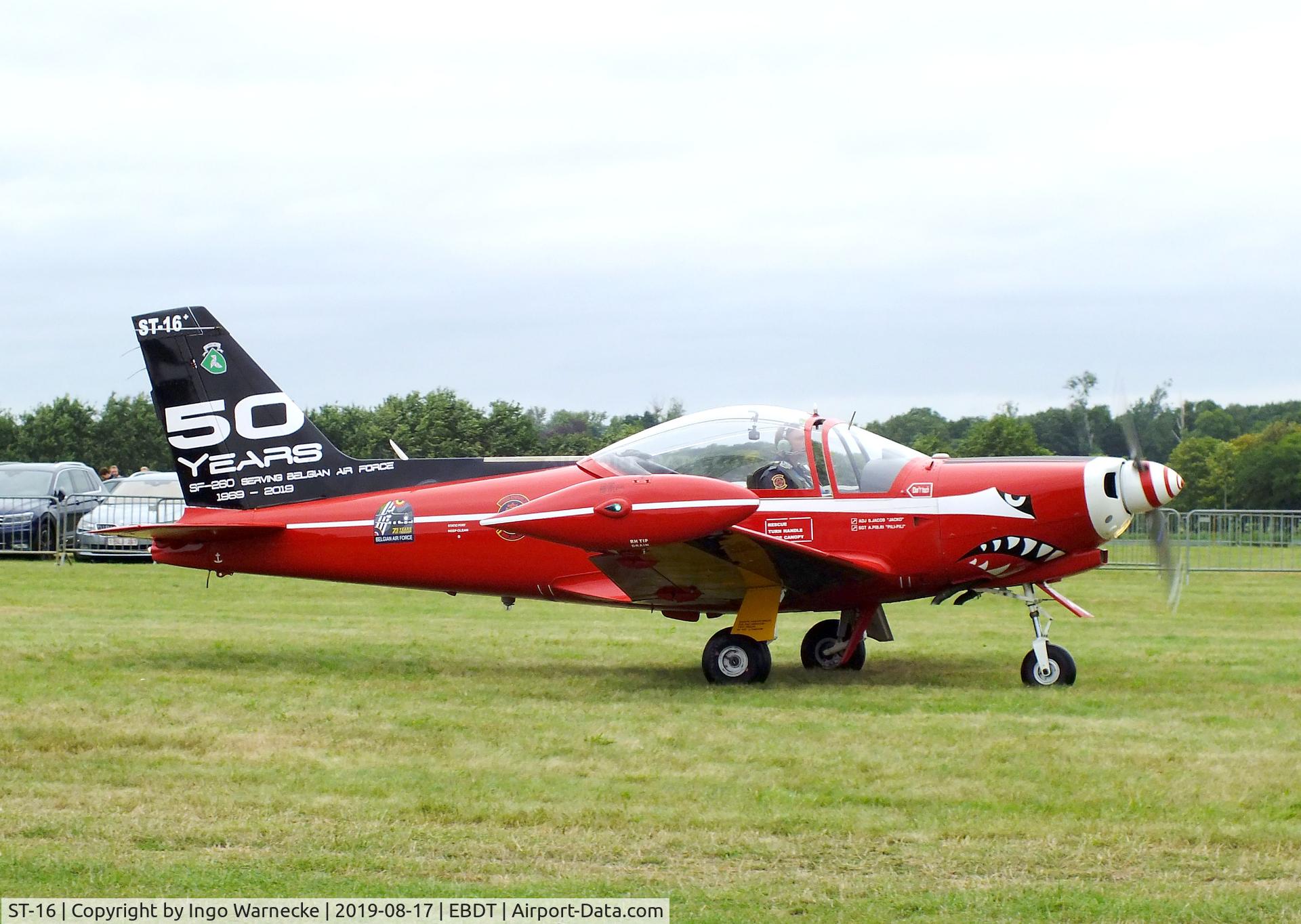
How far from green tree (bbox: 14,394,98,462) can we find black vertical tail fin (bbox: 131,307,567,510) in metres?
45.3

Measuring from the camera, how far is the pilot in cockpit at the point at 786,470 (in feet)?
34.4

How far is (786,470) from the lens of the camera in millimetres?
10508

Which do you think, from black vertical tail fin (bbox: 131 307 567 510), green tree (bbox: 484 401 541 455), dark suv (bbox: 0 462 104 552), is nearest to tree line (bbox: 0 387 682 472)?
green tree (bbox: 484 401 541 455)

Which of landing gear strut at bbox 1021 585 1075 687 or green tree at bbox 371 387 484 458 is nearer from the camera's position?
landing gear strut at bbox 1021 585 1075 687

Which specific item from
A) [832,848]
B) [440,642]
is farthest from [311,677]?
[832,848]

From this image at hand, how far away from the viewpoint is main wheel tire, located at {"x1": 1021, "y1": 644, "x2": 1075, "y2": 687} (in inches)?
403

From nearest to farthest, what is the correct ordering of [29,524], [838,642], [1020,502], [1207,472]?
[1020,502] → [838,642] → [29,524] → [1207,472]

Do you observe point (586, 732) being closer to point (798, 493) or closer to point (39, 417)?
point (798, 493)

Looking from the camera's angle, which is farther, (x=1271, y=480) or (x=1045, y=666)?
(x=1271, y=480)

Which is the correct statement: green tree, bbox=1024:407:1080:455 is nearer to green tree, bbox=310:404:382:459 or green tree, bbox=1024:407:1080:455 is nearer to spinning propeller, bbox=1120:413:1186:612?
spinning propeller, bbox=1120:413:1186:612

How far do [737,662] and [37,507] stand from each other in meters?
17.5

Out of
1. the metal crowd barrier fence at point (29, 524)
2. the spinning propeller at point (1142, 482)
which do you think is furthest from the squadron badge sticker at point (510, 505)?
the metal crowd barrier fence at point (29, 524)

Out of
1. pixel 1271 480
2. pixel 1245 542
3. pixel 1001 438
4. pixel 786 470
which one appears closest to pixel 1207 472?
pixel 1271 480

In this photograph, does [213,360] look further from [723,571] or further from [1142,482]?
[1142,482]
